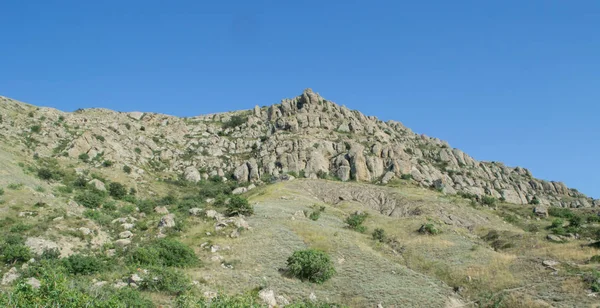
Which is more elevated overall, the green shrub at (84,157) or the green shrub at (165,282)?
the green shrub at (84,157)

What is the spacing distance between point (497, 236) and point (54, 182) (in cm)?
5769

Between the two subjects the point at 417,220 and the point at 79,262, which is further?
the point at 417,220

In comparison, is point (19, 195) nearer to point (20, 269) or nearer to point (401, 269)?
point (20, 269)

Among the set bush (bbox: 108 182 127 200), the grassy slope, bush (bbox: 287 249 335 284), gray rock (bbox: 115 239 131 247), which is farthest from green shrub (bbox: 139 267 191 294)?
bush (bbox: 108 182 127 200)

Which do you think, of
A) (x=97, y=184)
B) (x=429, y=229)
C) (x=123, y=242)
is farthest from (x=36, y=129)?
(x=429, y=229)

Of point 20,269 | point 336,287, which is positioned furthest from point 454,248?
point 20,269

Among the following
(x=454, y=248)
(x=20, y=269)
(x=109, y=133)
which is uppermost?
(x=109, y=133)

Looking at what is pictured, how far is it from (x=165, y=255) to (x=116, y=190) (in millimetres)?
36931

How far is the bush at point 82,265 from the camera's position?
2484 centimetres

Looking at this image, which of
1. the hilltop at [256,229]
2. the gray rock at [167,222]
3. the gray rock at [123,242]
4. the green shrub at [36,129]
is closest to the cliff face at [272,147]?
the green shrub at [36,129]

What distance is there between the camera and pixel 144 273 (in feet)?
79.6

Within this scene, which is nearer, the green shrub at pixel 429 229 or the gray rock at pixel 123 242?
the gray rock at pixel 123 242

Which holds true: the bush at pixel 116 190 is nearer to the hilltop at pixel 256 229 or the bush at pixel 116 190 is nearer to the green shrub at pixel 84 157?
the hilltop at pixel 256 229

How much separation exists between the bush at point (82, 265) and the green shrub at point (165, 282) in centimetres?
436
